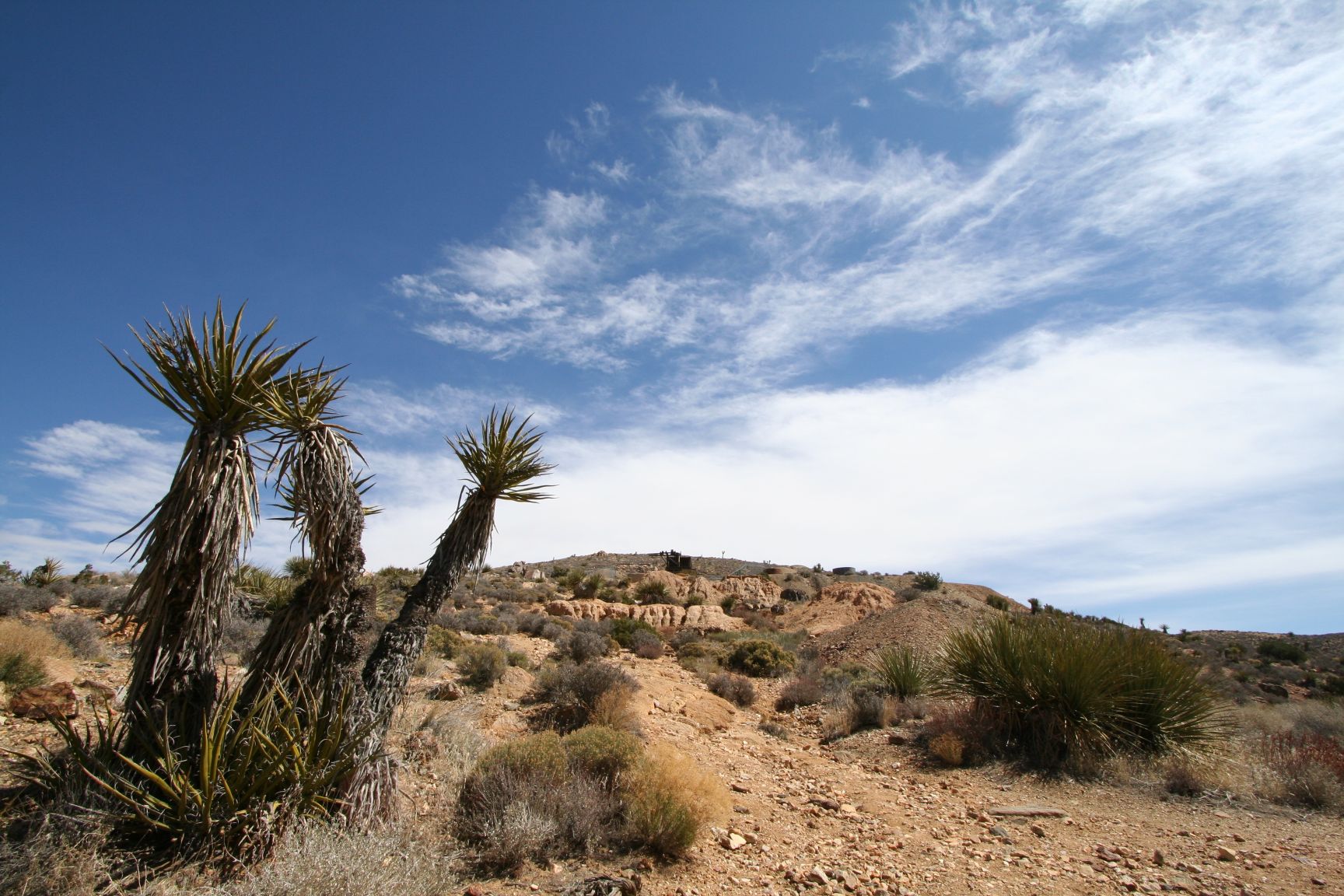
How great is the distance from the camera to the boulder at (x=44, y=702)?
7.14 metres

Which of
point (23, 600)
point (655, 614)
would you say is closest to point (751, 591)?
point (655, 614)

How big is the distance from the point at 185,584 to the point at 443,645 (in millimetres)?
9213

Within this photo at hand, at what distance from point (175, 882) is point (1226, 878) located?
8453 millimetres

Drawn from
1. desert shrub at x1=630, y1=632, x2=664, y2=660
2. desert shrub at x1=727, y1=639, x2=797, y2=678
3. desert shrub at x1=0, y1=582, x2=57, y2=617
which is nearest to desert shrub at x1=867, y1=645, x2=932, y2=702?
desert shrub at x1=727, y1=639, x2=797, y2=678

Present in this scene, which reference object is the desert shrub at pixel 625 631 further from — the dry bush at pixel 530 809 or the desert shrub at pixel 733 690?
the dry bush at pixel 530 809

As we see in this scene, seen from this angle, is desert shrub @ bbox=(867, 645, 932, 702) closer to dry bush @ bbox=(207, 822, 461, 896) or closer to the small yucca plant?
dry bush @ bbox=(207, 822, 461, 896)

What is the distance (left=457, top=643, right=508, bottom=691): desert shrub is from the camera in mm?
11477

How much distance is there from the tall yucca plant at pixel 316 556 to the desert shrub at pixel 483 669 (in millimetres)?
6004

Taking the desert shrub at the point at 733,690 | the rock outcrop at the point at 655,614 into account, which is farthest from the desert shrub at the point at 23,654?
the rock outcrop at the point at 655,614

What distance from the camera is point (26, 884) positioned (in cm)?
397

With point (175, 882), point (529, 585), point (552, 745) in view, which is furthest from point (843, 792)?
point (529, 585)

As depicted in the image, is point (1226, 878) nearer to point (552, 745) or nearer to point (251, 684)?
point (552, 745)

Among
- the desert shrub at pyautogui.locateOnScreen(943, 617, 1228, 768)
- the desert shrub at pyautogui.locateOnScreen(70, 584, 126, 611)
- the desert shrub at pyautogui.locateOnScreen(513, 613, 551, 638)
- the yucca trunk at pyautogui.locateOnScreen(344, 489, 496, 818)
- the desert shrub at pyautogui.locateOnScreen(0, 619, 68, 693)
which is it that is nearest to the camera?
the yucca trunk at pyautogui.locateOnScreen(344, 489, 496, 818)

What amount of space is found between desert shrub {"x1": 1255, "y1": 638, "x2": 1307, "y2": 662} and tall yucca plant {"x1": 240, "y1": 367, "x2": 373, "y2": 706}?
129 ft
